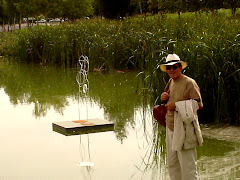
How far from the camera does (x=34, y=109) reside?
11.1 meters

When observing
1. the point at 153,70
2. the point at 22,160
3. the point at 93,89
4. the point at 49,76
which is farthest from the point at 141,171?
the point at 49,76

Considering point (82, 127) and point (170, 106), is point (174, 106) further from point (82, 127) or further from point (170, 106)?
point (82, 127)

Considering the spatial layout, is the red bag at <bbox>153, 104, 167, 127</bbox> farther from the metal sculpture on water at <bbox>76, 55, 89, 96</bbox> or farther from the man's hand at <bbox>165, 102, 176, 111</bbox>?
the metal sculpture on water at <bbox>76, 55, 89, 96</bbox>

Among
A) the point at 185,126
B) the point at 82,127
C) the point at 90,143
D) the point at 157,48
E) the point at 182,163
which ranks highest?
the point at 157,48

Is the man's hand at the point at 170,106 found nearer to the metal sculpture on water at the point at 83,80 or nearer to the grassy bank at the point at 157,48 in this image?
the grassy bank at the point at 157,48

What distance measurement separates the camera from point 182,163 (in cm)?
473

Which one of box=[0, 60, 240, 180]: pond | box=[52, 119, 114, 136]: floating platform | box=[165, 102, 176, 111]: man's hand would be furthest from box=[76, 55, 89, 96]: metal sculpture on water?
box=[165, 102, 176, 111]: man's hand

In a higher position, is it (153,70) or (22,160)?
(153,70)

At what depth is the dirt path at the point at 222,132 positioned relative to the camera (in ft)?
25.5

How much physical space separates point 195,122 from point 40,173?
8.23 feet

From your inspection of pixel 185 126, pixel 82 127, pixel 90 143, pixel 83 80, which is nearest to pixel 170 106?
pixel 185 126

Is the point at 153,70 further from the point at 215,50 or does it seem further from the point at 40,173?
the point at 40,173

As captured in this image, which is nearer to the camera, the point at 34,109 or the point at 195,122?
the point at 195,122

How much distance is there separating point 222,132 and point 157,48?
2410mm
